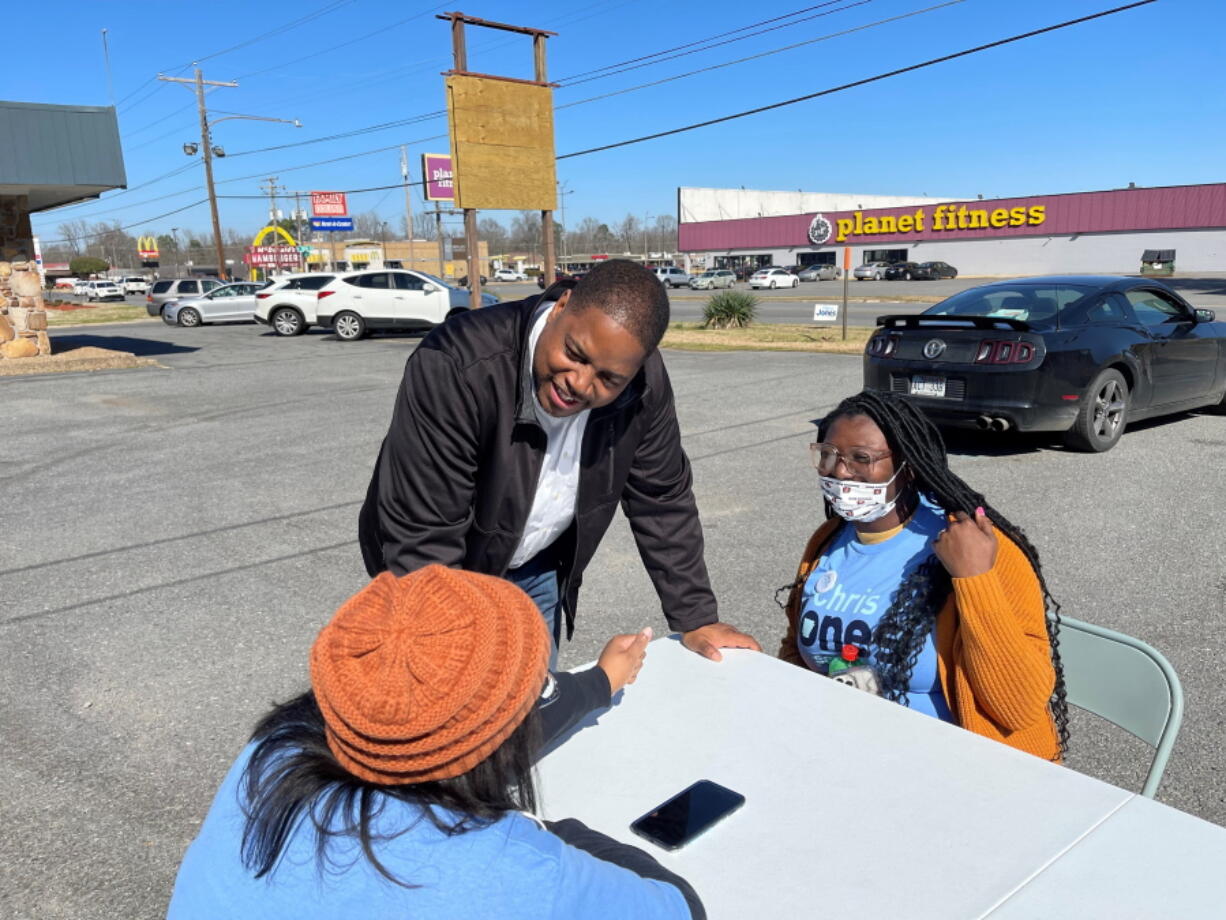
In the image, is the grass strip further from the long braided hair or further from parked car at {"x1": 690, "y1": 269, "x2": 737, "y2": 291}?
parked car at {"x1": 690, "y1": 269, "x2": 737, "y2": 291}

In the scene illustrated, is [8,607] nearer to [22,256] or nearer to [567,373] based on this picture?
[567,373]

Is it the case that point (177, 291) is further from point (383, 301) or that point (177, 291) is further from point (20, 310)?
point (20, 310)

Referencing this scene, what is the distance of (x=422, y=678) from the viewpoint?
1.12m

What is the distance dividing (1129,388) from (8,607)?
8.33 m

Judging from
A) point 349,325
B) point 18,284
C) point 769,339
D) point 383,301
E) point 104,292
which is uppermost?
point 18,284

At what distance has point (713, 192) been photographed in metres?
74.9

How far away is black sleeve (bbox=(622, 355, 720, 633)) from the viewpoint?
102 inches

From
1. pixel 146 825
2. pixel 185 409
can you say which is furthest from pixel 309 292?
pixel 146 825

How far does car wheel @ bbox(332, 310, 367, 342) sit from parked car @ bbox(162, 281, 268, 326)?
30.6ft

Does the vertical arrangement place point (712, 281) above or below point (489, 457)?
below

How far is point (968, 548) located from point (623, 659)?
2.70 feet

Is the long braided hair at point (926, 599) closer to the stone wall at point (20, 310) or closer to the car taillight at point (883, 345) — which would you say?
the car taillight at point (883, 345)

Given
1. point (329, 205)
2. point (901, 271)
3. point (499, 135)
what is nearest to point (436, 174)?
point (329, 205)

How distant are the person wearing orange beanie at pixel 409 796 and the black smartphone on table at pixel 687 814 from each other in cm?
38
